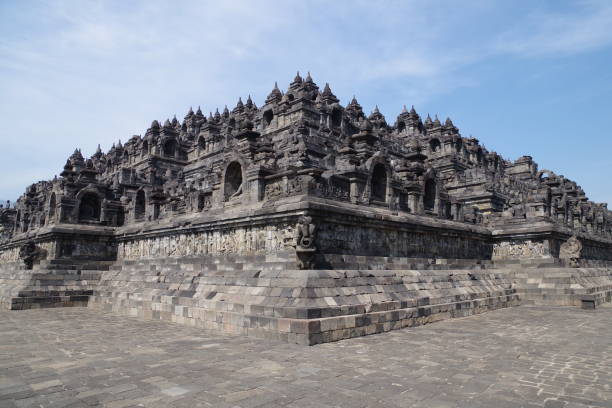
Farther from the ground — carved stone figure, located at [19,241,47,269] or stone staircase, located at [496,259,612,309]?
carved stone figure, located at [19,241,47,269]

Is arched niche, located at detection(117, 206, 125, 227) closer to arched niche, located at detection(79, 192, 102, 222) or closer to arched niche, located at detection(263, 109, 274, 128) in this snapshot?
arched niche, located at detection(79, 192, 102, 222)

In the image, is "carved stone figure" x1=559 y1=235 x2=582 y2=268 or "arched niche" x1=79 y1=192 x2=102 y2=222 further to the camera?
"arched niche" x1=79 y1=192 x2=102 y2=222

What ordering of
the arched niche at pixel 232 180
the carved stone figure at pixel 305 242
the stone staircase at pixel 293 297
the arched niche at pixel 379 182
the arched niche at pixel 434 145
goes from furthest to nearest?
the arched niche at pixel 434 145 < the arched niche at pixel 379 182 < the arched niche at pixel 232 180 < the carved stone figure at pixel 305 242 < the stone staircase at pixel 293 297

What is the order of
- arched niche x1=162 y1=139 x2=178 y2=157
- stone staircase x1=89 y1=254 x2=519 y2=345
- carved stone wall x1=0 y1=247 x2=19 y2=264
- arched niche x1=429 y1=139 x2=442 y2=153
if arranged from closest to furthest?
stone staircase x1=89 y1=254 x2=519 y2=345
carved stone wall x1=0 y1=247 x2=19 y2=264
arched niche x1=162 y1=139 x2=178 y2=157
arched niche x1=429 y1=139 x2=442 y2=153

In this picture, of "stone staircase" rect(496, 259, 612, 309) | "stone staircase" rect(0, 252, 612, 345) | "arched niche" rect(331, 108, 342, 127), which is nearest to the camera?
"stone staircase" rect(0, 252, 612, 345)

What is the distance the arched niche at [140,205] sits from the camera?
2419 centimetres

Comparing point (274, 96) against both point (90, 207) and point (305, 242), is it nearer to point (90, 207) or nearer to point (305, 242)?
point (90, 207)

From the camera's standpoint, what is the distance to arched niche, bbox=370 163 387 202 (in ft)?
55.1

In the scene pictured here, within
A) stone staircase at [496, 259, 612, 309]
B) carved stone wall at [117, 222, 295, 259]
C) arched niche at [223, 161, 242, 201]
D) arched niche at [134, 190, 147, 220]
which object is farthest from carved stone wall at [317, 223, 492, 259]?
arched niche at [134, 190, 147, 220]

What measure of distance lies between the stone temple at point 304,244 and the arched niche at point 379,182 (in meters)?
0.06

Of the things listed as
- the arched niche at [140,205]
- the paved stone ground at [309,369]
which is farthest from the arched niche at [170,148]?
the paved stone ground at [309,369]

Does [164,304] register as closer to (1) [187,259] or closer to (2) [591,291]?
(1) [187,259]

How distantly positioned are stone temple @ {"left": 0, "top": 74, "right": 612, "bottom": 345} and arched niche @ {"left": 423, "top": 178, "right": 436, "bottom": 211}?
1.9 inches

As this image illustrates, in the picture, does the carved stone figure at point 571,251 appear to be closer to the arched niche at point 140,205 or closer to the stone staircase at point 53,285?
the arched niche at point 140,205
